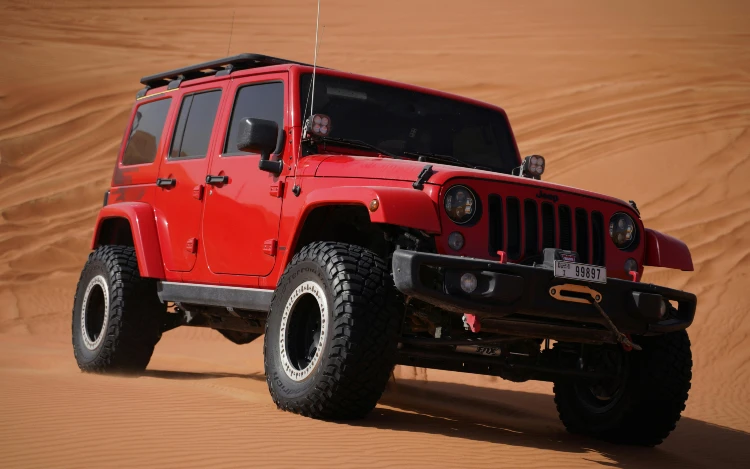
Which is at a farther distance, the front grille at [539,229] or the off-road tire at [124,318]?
the off-road tire at [124,318]

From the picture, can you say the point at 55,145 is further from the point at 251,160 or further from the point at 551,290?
the point at 551,290

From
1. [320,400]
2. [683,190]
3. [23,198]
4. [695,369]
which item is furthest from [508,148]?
[23,198]

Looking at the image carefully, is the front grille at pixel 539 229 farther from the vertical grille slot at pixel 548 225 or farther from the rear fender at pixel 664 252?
the rear fender at pixel 664 252

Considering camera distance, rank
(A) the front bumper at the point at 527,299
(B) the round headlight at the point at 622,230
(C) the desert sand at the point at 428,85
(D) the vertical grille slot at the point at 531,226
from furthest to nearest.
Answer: (B) the round headlight at the point at 622,230, (D) the vertical grille slot at the point at 531,226, (C) the desert sand at the point at 428,85, (A) the front bumper at the point at 527,299

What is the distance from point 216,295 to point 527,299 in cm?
251

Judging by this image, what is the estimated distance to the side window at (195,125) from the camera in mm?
7289

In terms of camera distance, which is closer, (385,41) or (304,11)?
(385,41)

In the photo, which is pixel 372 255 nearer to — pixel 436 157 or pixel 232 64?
pixel 436 157

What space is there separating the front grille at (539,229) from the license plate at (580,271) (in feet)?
0.89

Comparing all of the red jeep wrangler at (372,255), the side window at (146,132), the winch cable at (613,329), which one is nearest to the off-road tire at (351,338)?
the red jeep wrangler at (372,255)

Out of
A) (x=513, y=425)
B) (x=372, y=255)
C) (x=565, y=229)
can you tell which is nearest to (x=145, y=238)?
(x=372, y=255)

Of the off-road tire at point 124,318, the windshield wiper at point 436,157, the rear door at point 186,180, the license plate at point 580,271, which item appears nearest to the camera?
the license plate at point 580,271

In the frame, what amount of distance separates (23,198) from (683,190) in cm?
1048

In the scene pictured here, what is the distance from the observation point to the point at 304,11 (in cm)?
3459
